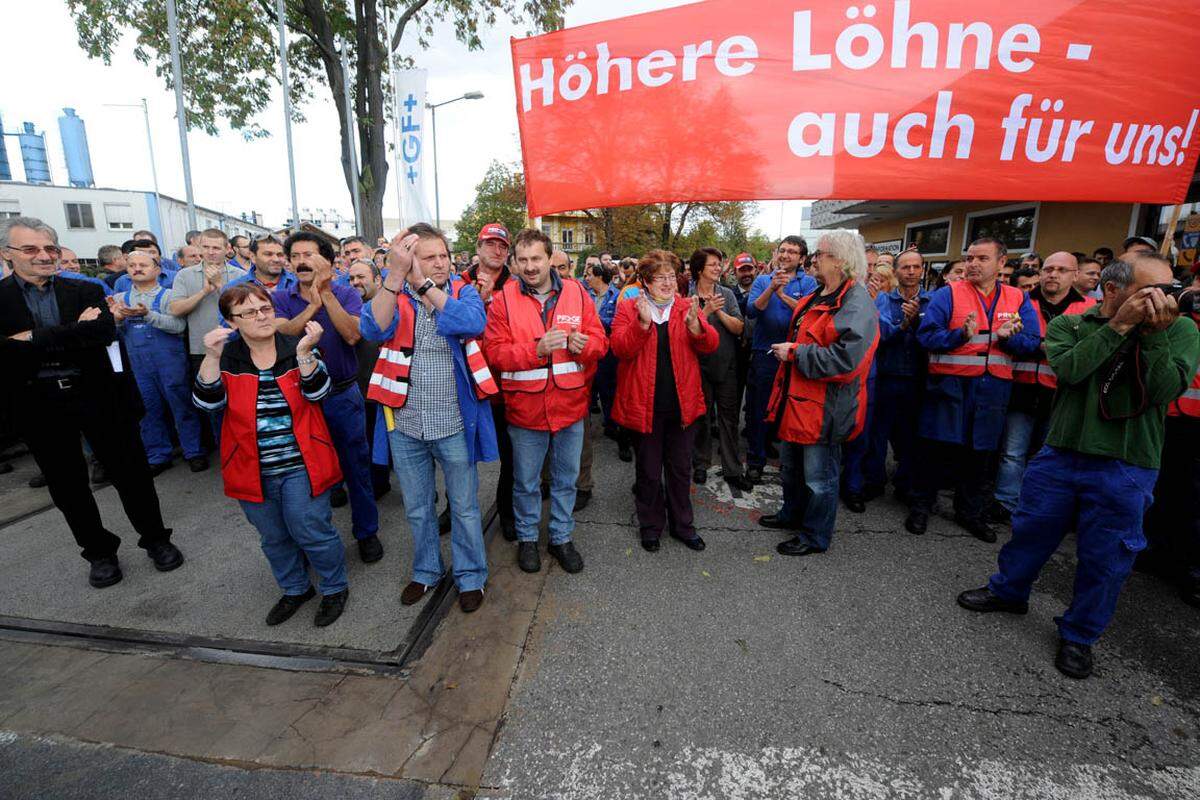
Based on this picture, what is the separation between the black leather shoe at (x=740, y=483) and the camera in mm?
4848

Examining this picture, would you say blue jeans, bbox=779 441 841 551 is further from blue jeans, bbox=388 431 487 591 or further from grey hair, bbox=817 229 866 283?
blue jeans, bbox=388 431 487 591

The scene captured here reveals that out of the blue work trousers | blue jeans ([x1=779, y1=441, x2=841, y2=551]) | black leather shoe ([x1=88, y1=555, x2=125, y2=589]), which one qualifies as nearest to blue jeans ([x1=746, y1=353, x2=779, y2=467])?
the blue work trousers

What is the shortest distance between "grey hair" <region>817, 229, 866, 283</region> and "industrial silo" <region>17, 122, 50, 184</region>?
79876 mm

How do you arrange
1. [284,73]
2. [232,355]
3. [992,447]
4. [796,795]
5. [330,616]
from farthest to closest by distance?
[284,73] < [992,447] < [330,616] < [232,355] < [796,795]

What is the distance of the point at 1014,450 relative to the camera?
4.15m

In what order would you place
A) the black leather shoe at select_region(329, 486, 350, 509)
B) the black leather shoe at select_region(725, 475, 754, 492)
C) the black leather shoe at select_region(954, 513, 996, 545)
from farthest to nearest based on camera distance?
the black leather shoe at select_region(725, 475, 754, 492), the black leather shoe at select_region(329, 486, 350, 509), the black leather shoe at select_region(954, 513, 996, 545)

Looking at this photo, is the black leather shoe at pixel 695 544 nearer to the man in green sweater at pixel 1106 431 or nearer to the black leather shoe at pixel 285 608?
the man in green sweater at pixel 1106 431

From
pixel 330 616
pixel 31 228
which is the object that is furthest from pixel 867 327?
pixel 31 228

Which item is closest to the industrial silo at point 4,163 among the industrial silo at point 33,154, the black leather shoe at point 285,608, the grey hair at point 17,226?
the industrial silo at point 33,154

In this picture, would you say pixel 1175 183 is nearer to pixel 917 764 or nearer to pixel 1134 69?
pixel 1134 69

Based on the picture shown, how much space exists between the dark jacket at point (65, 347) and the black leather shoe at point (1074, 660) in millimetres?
5496

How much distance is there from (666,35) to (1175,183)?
3525 millimetres

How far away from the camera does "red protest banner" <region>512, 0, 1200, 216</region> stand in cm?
346

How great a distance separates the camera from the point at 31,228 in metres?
3.15
